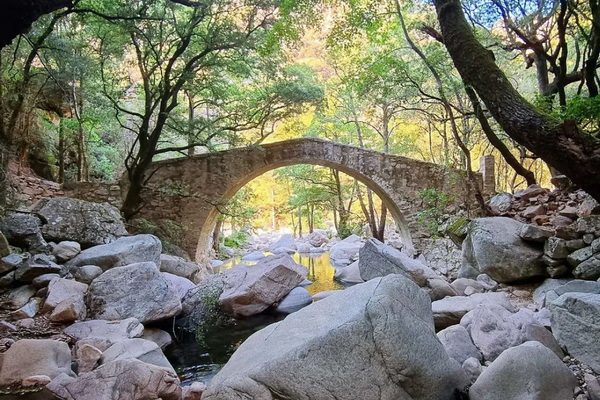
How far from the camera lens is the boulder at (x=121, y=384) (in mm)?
2656

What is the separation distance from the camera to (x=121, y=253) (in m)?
5.31

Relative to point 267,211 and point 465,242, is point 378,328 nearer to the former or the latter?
point 465,242

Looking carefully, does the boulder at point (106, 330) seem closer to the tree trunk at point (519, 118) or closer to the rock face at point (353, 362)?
the rock face at point (353, 362)

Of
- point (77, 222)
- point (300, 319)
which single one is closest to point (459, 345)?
point (300, 319)

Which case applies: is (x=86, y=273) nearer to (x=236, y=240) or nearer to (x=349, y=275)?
(x=349, y=275)

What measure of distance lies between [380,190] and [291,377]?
8.27 meters

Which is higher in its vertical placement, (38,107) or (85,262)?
(38,107)

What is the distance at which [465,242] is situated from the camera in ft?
22.4

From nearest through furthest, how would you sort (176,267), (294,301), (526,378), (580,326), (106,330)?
1. (526,378)
2. (580,326)
3. (106,330)
4. (294,301)
5. (176,267)

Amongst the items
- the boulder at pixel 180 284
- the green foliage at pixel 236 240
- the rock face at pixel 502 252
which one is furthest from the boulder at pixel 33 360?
the green foliage at pixel 236 240

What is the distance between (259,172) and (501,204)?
5.44 metres

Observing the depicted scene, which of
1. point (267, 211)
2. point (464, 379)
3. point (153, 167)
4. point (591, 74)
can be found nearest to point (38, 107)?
point (153, 167)

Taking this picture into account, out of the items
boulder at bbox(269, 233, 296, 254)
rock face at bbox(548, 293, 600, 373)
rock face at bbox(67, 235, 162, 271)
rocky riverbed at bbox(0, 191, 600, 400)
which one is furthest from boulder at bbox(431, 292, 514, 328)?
boulder at bbox(269, 233, 296, 254)

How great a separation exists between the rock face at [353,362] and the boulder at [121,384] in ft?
1.70
